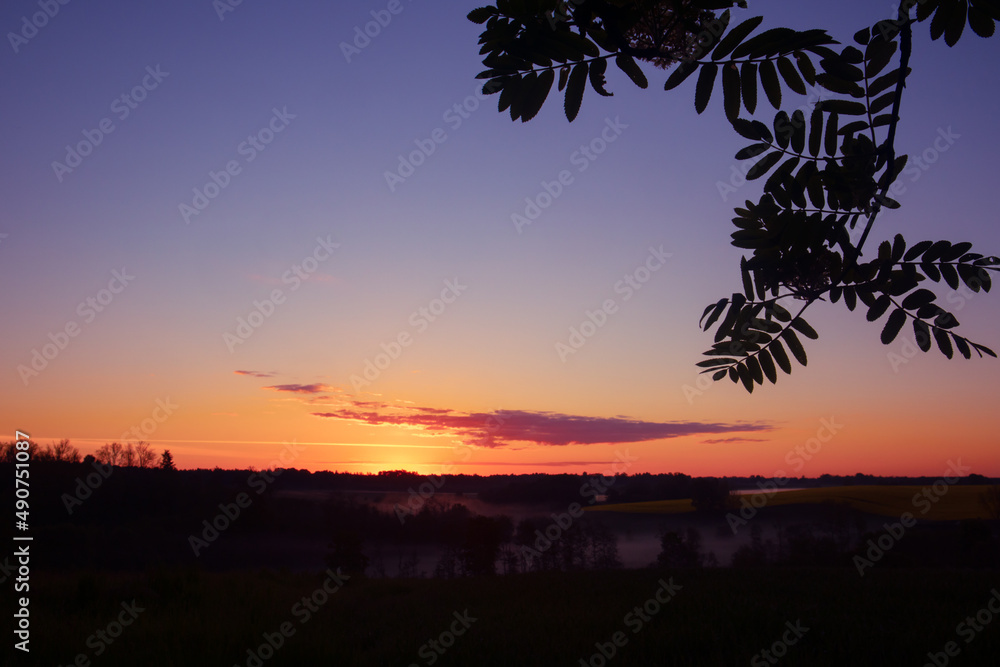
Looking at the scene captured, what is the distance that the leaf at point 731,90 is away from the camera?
125cm

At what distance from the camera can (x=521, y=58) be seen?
1094 millimetres

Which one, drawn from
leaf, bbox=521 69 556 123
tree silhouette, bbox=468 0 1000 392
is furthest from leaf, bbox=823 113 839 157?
leaf, bbox=521 69 556 123

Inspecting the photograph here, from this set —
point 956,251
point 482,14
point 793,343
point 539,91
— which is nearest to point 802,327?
point 793,343

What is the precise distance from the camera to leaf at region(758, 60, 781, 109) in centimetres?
127

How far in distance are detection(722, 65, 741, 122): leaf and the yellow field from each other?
35852 mm

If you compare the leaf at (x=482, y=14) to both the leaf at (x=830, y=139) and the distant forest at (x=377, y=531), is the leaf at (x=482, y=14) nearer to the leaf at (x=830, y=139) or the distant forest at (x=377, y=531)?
the leaf at (x=830, y=139)

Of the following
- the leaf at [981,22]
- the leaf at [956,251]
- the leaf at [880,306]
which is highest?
the leaf at [981,22]

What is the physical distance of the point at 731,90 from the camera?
1276mm

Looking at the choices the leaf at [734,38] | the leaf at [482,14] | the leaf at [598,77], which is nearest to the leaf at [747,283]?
the leaf at [734,38]

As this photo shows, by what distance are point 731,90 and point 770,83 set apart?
0.31 ft

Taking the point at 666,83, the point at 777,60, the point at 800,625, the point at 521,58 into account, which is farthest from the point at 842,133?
the point at 800,625

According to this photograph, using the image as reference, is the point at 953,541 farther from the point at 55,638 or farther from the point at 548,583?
the point at 55,638

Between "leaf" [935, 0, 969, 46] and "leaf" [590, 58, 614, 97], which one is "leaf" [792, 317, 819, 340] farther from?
"leaf" [590, 58, 614, 97]

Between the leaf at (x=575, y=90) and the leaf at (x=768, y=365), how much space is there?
1.13 m
